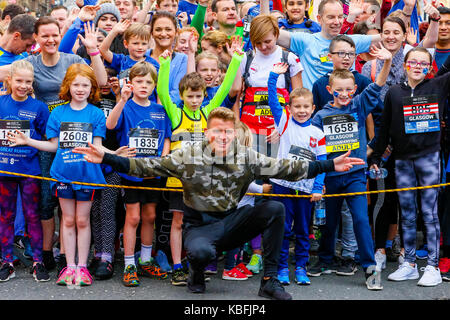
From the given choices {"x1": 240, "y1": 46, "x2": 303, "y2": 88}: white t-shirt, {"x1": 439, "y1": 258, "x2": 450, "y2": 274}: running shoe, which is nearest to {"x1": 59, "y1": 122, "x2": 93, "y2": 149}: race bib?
{"x1": 240, "y1": 46, "x2": 303, "y2": 88}: white t-shirt

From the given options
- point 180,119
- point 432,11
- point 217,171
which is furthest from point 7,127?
point 432,11

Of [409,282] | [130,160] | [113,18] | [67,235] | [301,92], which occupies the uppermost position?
[113,18]

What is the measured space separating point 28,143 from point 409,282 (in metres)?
3.57

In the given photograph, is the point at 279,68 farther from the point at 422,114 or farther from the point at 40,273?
the point at 40,273

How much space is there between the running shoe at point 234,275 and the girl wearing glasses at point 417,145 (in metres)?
1.34

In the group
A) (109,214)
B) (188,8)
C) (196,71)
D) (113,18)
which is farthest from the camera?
(188,8)

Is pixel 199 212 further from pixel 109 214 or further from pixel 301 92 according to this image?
pixel 301 92

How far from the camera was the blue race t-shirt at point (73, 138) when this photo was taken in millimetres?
5281

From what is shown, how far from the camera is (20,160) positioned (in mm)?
5516

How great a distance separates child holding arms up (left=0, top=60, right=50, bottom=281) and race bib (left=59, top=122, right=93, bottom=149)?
0.42 metres

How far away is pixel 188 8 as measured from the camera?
8.23 metres
